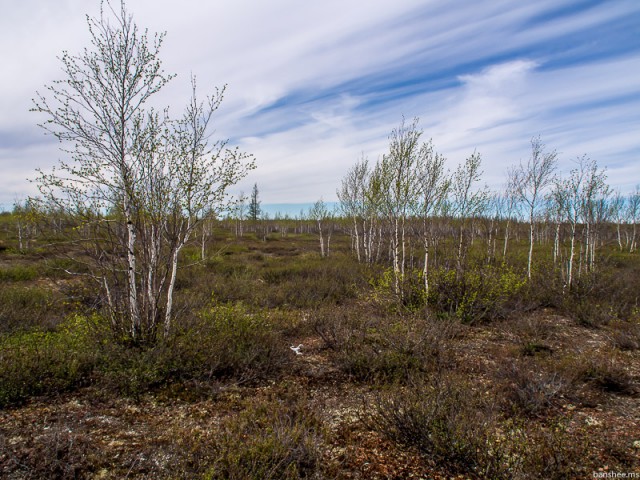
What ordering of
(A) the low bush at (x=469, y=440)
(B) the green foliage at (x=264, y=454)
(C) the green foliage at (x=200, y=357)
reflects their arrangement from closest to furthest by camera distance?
(B) the green foliage at (x=264, y=454)
(A) the low bush at (x=469, y=440)
(C) the green foliage at (x=200, y=357)

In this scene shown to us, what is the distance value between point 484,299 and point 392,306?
2.61m

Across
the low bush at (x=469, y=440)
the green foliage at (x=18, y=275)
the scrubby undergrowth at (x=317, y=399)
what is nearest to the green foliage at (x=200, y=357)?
the scrubby undergrowth at (x=317, y=399)

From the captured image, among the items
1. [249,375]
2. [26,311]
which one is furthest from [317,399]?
[26,311]

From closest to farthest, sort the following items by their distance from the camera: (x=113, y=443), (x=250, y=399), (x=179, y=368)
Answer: (x=113, y=443) → (x=250, y=399) → (x=179, y=368)

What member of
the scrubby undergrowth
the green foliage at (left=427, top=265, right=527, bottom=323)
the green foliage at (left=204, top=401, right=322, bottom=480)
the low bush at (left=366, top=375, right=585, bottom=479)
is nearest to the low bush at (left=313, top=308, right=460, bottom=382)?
the scrubby undergrowth

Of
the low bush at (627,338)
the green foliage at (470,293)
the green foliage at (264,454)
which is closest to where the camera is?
the green foliage at (264,454)

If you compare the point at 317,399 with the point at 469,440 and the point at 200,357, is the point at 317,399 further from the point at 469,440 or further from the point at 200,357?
the point at 469,440

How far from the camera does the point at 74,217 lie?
526 centimetres

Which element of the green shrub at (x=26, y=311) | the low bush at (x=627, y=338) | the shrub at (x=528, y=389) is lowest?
the low bush at (x=627, y=338)

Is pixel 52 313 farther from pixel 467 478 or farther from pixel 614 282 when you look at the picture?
pixel 614 282

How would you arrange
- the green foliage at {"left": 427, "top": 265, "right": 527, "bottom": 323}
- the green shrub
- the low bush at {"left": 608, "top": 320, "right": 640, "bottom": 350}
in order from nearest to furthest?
the low bush at {"left": 608, "top": 320, "right": 640, "bottom": 350} → the green shrub → the green foliage at {"left": 427, "top": 265, "right": 527, "bottom": 323}

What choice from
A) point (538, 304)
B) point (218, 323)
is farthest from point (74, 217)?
point (538, 304)

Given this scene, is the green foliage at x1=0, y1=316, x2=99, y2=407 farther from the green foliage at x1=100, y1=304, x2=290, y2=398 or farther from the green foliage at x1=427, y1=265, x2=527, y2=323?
the green foliage at x1=427, y1=265, x2=527, y2=323

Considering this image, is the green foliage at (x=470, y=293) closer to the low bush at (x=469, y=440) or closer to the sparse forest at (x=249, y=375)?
the sparse forest at (x=249, y=375)
